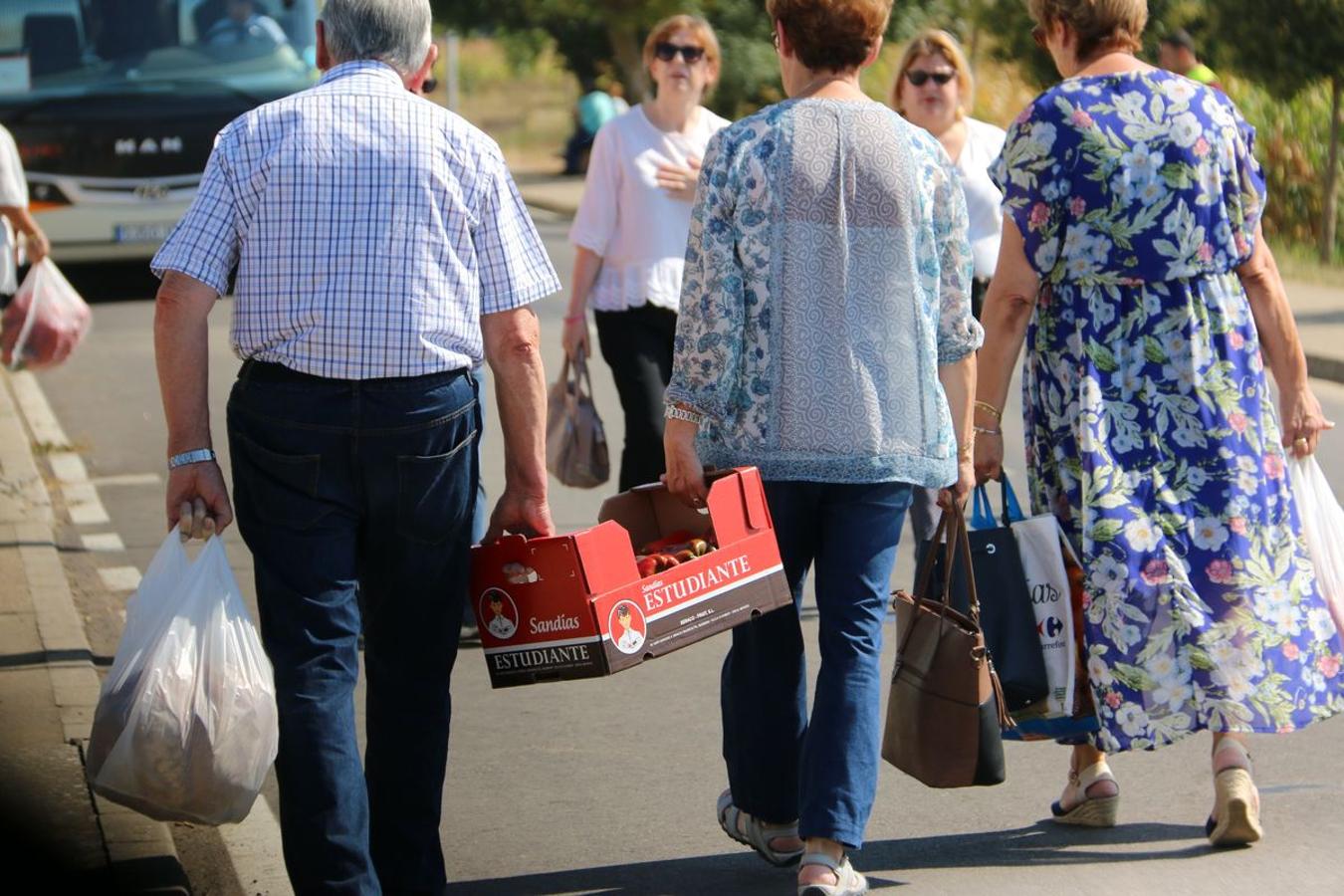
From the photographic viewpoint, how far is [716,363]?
158 inches

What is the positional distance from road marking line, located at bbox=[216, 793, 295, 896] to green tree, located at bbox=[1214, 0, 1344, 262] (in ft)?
46.4

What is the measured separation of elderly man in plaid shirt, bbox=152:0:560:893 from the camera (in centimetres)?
363

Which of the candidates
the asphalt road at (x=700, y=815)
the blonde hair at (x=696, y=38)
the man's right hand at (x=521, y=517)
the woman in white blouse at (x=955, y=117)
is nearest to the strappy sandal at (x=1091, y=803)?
the asphalt road at (x=700, y=815)

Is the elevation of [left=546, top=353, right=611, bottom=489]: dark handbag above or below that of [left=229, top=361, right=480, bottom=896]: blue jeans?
below

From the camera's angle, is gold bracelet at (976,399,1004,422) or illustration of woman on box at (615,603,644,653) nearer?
illustration of woman on box at (615,603,644,653)

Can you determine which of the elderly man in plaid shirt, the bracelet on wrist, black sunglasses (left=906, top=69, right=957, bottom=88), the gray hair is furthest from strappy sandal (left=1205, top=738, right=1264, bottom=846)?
black sunglasses (left=906, top=69, right=957, bottom=88)

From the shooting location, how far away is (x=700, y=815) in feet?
16.0

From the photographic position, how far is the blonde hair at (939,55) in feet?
21.6

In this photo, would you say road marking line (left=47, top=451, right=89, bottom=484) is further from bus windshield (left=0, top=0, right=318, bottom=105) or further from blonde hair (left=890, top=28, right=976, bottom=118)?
bus windshield (left=0, top=0, right=318, bottom=105)

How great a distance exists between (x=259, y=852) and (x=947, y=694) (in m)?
1.56

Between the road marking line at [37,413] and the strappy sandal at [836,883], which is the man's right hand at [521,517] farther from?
the road marking line at [37,413]

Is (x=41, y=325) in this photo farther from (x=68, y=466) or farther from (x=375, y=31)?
(x=375, y=31)

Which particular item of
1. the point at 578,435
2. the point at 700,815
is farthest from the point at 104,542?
the point at 700,815

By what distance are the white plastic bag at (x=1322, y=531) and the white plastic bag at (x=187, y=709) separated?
2242 millimetres
